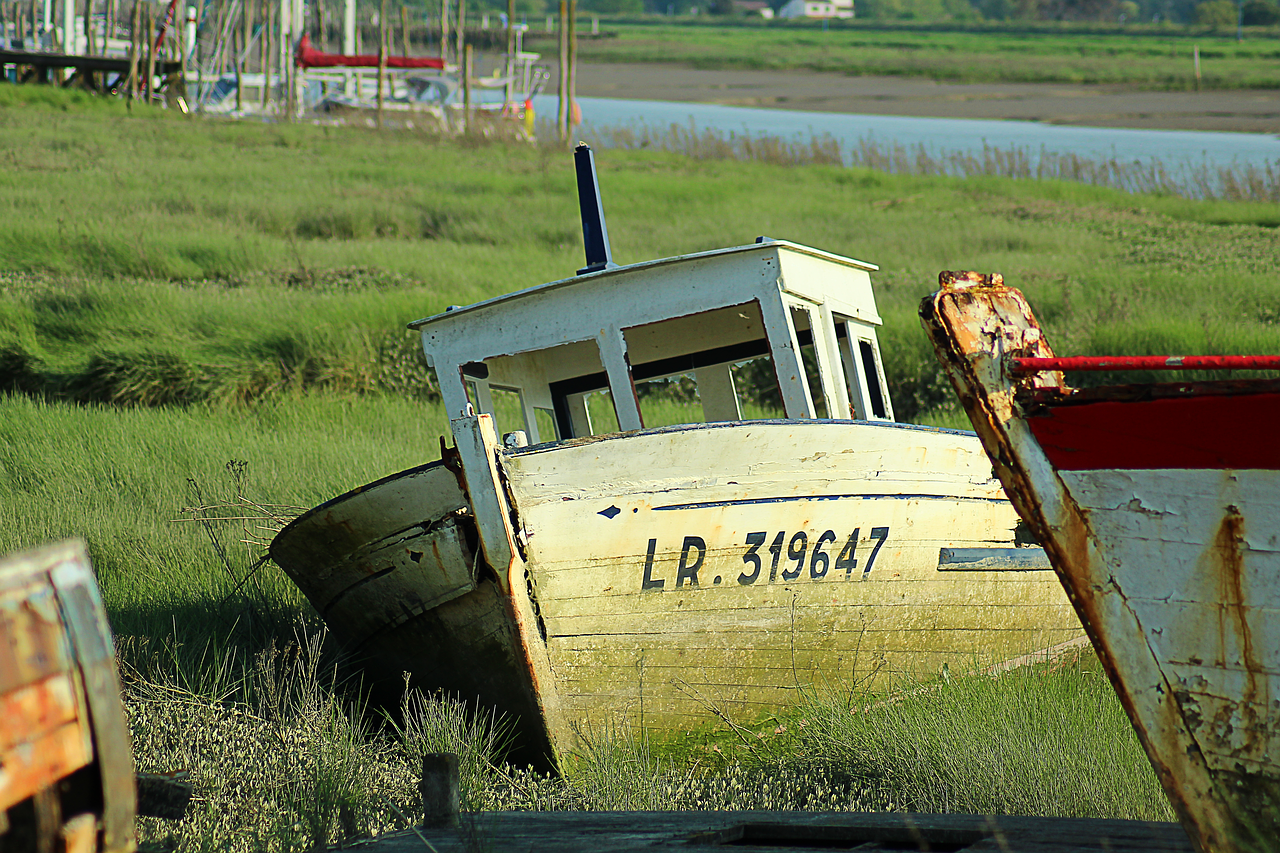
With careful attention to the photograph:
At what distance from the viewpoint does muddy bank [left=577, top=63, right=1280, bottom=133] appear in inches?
1602

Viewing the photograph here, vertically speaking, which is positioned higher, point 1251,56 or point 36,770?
point 1251,56

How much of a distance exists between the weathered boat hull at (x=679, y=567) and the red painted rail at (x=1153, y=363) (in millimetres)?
1867

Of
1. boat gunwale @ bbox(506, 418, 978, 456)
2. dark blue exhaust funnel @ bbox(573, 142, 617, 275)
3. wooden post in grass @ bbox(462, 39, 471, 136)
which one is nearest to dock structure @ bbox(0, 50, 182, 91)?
wooden post in grass @ bbox(462, 39, 471, 136)

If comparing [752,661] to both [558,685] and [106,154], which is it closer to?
[558,685]

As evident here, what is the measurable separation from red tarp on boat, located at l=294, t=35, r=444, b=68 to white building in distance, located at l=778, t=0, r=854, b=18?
234ft

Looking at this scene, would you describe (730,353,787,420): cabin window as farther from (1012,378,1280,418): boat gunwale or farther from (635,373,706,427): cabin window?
(1012,378,1280,418): boat gunwale

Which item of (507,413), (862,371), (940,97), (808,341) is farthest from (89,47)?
(862,371)

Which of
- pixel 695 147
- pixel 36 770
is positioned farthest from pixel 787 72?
pixel 36 770

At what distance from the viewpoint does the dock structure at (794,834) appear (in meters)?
3.18

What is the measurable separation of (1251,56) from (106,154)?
184 ft

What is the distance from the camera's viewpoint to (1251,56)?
5691 cm

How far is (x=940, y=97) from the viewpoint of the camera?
49969 millimetres

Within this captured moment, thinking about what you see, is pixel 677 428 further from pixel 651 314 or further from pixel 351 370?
pixel 351 370

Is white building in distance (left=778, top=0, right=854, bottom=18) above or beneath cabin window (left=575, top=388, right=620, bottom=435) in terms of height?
above
